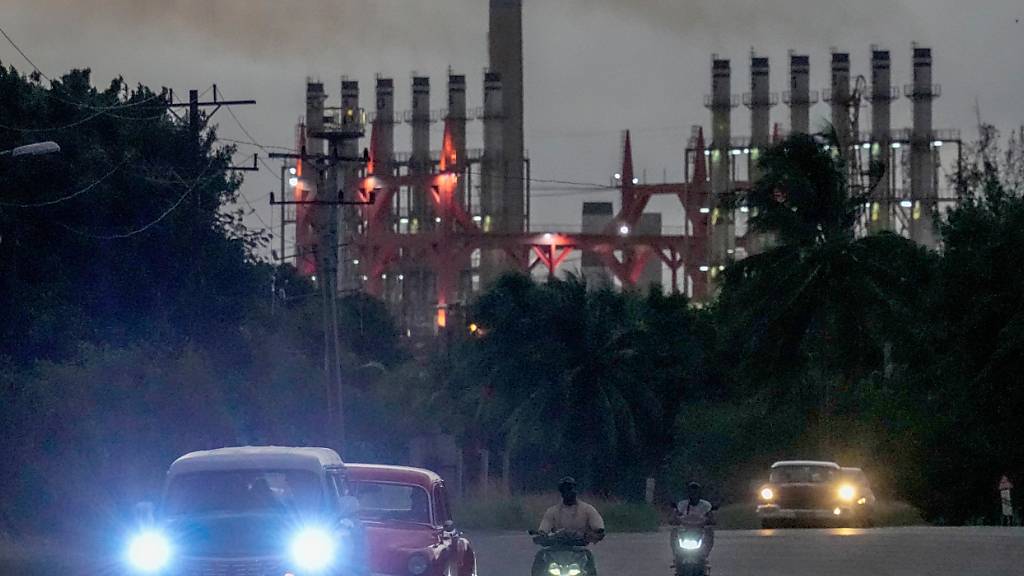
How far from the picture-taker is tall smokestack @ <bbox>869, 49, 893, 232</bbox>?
97.9m

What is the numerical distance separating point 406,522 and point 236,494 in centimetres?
307

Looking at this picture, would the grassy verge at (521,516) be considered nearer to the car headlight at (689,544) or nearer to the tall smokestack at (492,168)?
the car headlight at (689,544)

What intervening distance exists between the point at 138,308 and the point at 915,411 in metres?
23.4

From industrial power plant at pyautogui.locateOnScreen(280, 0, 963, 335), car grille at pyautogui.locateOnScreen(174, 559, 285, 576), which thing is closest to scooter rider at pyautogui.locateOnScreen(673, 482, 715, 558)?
car grille at pyautogui.locateOnScreen(174, 559, 285, 576)

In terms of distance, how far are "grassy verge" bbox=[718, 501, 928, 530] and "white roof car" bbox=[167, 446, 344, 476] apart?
31297 millimetres

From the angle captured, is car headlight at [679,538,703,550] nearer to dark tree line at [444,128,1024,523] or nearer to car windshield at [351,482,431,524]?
car windshield at [351,482,431,524]

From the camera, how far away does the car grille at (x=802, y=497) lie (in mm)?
38344

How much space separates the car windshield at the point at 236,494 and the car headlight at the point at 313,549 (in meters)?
0.40

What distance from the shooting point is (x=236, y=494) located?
46.4 ft

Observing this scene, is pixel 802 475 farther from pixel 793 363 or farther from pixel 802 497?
pixel 793 363

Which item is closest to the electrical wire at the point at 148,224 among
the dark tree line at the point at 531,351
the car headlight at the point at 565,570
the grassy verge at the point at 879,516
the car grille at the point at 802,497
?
the dark tree line at the point at 531,351

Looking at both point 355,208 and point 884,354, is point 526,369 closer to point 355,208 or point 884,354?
point 884,354

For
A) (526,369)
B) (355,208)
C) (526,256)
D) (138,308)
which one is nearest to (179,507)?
(138,308)

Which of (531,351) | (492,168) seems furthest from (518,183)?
(531,351)
